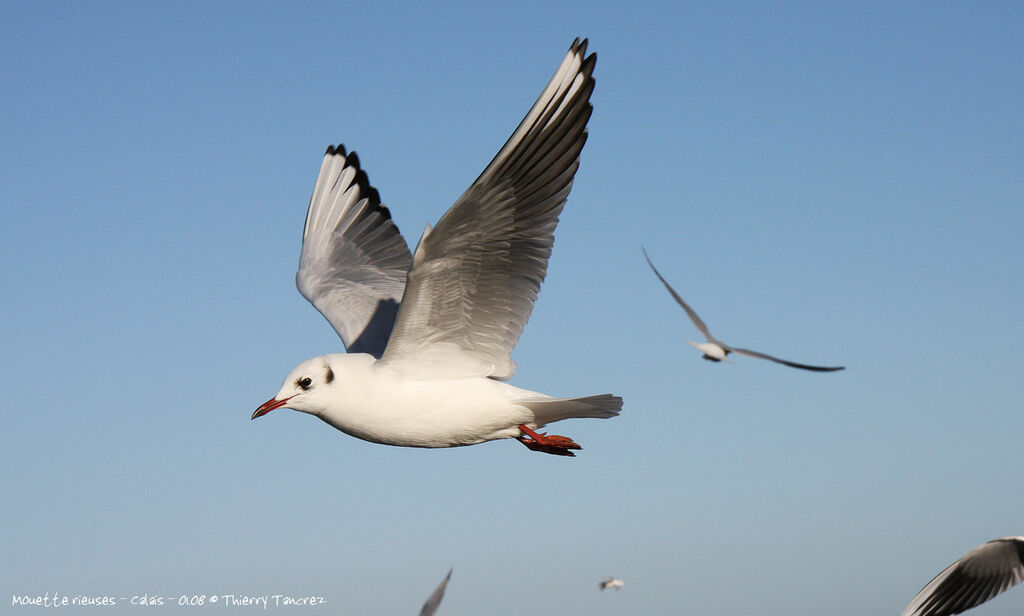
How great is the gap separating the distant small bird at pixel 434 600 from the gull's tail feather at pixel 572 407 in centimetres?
228

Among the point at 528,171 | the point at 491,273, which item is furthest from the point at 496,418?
the point at 528,171

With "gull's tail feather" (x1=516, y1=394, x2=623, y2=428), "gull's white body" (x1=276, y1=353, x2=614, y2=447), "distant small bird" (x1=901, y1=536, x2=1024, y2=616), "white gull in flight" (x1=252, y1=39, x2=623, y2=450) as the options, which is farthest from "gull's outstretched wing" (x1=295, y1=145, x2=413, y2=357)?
"distant small bird" (x1=901, y1=536, x2=1024, y2=616)

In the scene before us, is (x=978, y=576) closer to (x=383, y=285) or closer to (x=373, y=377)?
(x=373, y=377)

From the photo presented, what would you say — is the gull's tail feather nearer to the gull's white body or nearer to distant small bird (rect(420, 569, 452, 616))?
the gull's white body

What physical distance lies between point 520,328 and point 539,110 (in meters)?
1.77

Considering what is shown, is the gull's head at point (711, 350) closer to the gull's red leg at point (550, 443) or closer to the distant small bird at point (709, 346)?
the distant small bird at point (709, 346)

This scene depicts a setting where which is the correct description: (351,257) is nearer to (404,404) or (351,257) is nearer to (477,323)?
(477,323)

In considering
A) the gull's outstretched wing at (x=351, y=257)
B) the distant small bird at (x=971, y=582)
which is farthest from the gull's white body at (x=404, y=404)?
the distant small bird at (x=971, y=582)

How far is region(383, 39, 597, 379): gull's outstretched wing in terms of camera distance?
610cm

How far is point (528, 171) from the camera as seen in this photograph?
627 cm

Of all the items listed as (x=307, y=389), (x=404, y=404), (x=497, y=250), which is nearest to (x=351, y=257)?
(x=307, y=389)

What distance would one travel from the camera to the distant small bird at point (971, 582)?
794 centimetres

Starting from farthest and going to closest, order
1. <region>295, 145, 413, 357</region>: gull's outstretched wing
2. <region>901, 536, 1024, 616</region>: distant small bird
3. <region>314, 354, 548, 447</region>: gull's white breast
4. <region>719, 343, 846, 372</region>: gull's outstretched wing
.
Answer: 1. <region>295, 145, 413, 357</region>: gull's outstretched wing
2. <region>901, 536, 1024, 616</region>: distant small bird
3. <region>314, 354, 548, 447</region>: gull's white breast
4. <region>719, 343, 846, 372</region>: gull's outstretched wing

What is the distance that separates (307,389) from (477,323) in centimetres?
122
